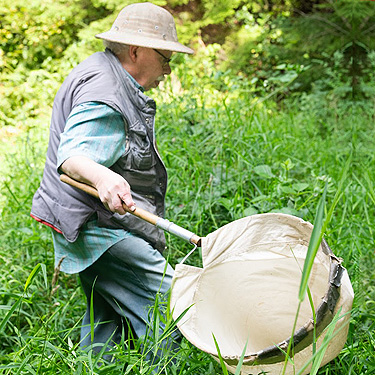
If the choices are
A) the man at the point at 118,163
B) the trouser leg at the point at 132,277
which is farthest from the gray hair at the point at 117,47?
the trouser leg at the point at 132,277

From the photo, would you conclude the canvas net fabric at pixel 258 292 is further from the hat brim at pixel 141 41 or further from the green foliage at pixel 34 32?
the green foliage at pixel 34 32

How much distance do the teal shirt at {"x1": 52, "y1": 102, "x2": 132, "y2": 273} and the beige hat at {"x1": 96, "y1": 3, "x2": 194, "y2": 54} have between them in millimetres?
331

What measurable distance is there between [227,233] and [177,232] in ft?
0.56

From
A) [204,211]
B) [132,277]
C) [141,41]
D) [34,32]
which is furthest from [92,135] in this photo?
[34,32]

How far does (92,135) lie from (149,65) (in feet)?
1.54

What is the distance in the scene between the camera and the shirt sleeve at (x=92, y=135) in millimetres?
1811

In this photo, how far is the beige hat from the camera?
2.04m

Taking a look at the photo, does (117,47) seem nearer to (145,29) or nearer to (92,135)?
(145,29)

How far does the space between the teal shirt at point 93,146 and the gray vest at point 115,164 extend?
32 millimetres

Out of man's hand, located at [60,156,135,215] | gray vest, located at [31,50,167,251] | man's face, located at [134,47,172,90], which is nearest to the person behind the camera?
man's hand, located at [60,156,135,215]

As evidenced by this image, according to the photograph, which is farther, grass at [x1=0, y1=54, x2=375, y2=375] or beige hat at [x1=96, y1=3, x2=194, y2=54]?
beige hat at [x1=96, y1=3, x2=194, y2=54]

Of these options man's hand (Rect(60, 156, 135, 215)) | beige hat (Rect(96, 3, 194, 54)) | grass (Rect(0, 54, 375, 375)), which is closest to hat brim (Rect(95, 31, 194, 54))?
beige hat (Rect(96, 3, 194, 54))

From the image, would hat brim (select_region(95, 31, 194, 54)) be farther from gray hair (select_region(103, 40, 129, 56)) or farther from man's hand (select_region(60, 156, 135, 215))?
man's hand (select_region(60, 156, 135, 215))

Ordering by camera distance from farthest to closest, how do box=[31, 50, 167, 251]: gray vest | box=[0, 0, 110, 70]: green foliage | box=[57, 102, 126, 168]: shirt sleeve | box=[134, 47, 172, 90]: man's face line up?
box=[0, 0, 110, 70]: green foliage → box=[134, 47, 172, 90]: man's face → box=[31, 50, 167, 251]: gray vest → box=[57, 102, 126, 168]: shirt sleeve
